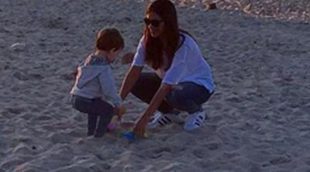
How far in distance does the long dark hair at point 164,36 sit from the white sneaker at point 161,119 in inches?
17.8

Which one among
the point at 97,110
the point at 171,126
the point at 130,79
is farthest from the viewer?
the point at 171,126

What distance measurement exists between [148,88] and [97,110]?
0.70 m

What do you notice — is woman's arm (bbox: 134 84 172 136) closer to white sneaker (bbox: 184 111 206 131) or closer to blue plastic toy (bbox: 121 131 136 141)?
blue plastic toy (bbox: 121 131 136 141)

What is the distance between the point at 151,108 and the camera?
626 centimetres

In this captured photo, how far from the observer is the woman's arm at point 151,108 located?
6.25 m

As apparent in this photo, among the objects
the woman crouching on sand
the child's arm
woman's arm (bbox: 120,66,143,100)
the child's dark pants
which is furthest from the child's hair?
woman's arm (bbox: 120,66,143,100)

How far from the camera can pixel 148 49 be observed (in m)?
6.49

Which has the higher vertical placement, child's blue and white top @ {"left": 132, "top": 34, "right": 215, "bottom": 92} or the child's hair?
the child's hair

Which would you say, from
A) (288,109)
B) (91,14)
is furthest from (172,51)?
(91,14)

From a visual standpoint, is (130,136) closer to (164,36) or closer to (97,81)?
(97,81)

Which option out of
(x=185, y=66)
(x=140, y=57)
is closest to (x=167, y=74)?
(x=185, y=66)

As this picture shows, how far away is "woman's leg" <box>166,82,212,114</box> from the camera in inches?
258

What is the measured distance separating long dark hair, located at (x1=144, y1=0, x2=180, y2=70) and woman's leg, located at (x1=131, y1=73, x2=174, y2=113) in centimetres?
26

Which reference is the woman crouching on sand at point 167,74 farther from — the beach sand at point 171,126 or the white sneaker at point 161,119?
the beach sand at point 171,126
